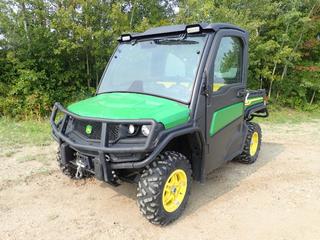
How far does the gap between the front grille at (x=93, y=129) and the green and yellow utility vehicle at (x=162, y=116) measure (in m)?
0.01

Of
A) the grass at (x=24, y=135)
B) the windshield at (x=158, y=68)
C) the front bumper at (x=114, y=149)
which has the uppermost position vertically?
the windshield at (x=158, y=68)

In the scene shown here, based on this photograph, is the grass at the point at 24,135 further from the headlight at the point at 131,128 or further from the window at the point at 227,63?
the window at the point at 227,63

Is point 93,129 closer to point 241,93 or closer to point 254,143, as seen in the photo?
point 241,93

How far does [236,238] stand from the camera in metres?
3.28

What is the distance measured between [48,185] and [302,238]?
309cm

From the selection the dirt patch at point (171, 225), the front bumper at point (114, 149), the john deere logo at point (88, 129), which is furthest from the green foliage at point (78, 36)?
the front bumper at point (114, 149)

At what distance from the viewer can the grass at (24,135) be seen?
20.8ft

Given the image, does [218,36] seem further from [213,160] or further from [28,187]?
[28,187]

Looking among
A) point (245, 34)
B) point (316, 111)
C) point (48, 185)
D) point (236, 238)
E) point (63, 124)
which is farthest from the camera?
point (316, 111)

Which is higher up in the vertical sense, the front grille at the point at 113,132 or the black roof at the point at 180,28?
the black roof at the point at 180,28

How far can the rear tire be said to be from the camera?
5375 millimetres

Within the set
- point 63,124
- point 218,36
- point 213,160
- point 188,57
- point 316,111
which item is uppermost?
point 218,36

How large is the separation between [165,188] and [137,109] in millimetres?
864

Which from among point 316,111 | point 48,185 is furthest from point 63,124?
point 316,111
